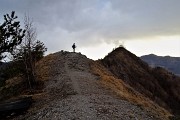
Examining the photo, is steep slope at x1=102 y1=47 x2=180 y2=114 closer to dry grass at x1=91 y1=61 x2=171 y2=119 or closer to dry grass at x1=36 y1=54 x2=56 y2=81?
dry grass at x1=36 y1=54 x2=56 y2=81

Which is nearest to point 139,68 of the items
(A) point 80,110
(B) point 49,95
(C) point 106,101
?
(B) point 49,95

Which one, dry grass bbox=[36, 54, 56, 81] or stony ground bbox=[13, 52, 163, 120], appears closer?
stony ground bbox=[13, 52, 163, 120]

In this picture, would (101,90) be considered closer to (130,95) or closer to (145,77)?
(130,95)

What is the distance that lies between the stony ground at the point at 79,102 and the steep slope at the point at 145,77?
1744cm

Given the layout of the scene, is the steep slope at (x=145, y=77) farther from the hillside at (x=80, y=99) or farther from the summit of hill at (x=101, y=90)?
the hillside at (x=80, y=99)

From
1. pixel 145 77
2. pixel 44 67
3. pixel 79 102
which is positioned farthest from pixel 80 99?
pixel 145 77

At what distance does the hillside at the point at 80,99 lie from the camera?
28.7 meters

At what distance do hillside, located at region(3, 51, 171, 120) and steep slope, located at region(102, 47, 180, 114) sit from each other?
12.0m

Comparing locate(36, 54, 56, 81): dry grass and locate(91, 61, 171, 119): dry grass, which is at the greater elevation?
locate(36, 54, 56, 81): dry grass

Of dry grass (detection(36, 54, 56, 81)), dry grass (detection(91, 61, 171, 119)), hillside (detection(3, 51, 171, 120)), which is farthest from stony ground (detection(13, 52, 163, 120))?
dry grass (detection(36, 54, 56, 81))

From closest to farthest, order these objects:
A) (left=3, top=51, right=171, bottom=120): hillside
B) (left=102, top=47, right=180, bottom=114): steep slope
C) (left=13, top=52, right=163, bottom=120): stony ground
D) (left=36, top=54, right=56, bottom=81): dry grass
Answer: (left=13, top=52, right=163, bottom=120): stony ground < (left=3, top=51, right=171, bottom=120): hillside < (left=36, top=54, right=56, bottom=81): dry grass < (left=102, top=47, right=180, bottom=114): steep slope

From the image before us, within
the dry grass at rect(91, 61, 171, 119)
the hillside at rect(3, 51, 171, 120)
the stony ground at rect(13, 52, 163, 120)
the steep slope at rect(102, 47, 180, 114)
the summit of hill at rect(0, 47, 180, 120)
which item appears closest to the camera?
the stony ground at rect(13, 52, 163, 120)

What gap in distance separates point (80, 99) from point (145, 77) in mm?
38582

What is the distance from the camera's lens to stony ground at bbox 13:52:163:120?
28.2 metres
